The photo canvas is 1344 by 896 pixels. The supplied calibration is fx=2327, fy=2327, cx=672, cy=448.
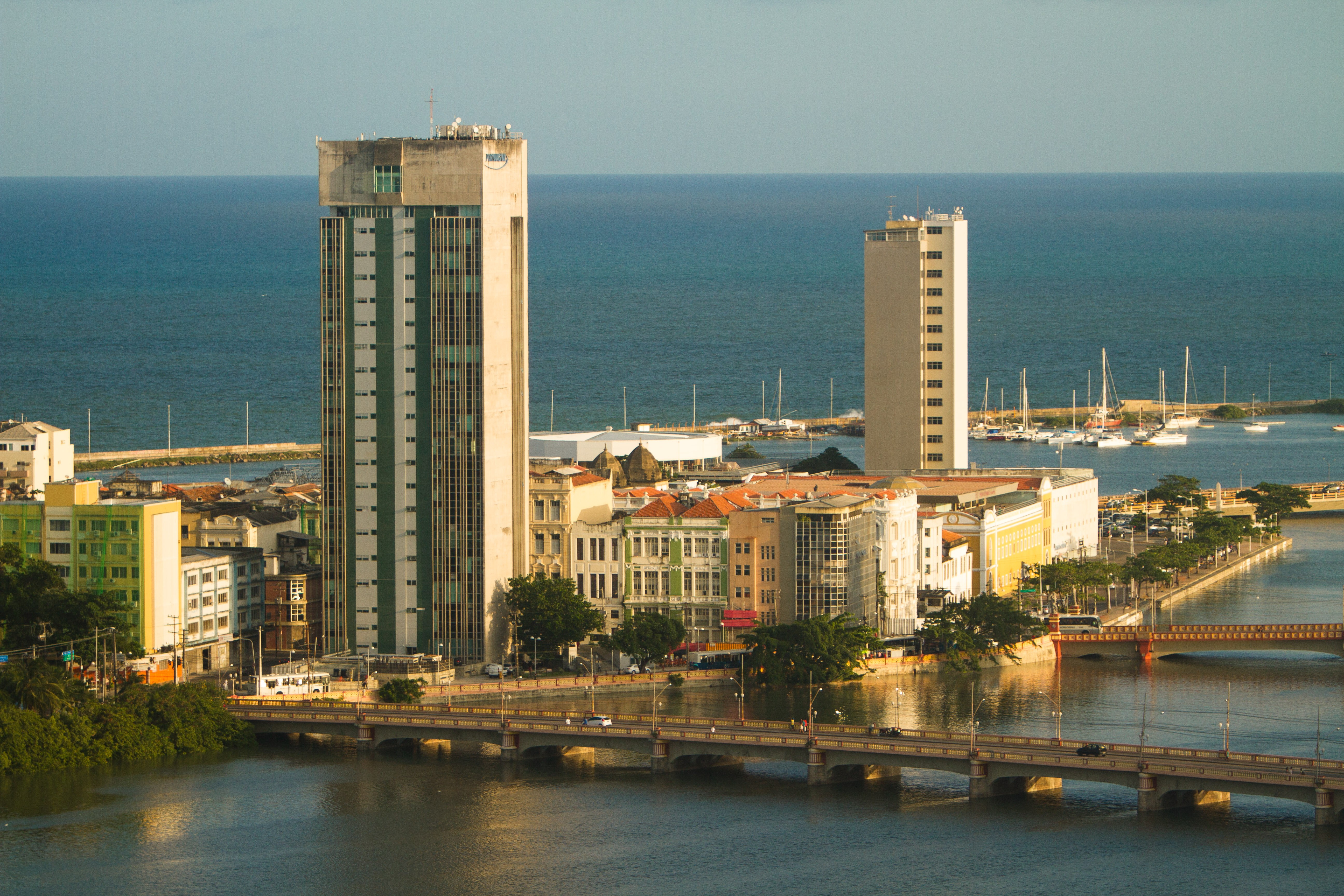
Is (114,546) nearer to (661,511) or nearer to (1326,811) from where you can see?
(661,511)

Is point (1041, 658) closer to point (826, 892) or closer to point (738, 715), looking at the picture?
point (738, 715)

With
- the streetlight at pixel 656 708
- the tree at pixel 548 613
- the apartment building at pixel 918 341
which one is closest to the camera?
the streetlight at pixel 656 708

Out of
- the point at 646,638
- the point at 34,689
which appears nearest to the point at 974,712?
the point at 646,638

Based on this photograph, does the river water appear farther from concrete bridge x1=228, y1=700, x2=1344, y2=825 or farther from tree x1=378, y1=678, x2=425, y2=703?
tree x1=378, y1=678, x2=425, y2=703

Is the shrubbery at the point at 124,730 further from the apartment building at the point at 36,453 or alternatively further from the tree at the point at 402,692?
the apartment building at the point at 36,453

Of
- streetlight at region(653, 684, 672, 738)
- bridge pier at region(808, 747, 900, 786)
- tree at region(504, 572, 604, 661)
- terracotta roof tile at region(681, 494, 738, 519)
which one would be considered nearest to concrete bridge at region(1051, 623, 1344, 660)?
terracotta roof tile at region(681, 494, 738, 519)

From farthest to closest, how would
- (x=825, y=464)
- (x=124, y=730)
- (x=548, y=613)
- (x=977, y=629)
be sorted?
(x=825, y=464) < (x=977, y=629) < (x=548, y=613) < (x=124, y=730)

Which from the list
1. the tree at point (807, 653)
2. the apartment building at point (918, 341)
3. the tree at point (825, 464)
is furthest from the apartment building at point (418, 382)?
the tree at point (825, 464)
